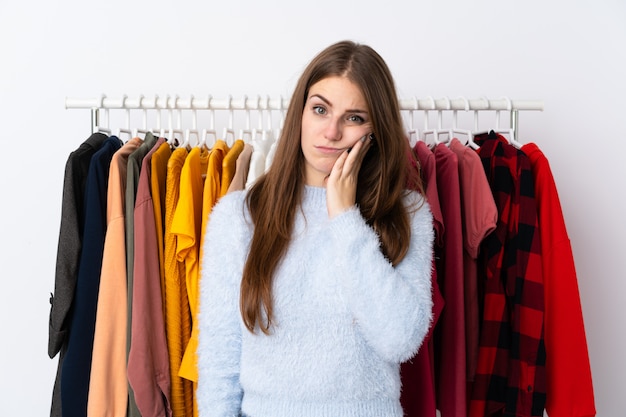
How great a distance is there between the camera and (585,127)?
2.60 m

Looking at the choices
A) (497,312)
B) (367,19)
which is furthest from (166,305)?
(367,19)

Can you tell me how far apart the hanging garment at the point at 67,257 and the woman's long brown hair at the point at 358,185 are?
2.01 feet

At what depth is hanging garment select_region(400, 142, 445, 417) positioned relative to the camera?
1656mm

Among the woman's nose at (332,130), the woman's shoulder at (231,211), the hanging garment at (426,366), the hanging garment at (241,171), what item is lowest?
the hanging garment at (426,366)

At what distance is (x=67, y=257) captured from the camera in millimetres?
1729

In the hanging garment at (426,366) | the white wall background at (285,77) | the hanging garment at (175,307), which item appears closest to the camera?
the hanging garment at (426,366)

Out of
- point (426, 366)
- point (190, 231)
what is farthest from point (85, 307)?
point (426, 366)

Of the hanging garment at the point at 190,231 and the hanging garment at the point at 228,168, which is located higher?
the hanging garment at the point at 228,168

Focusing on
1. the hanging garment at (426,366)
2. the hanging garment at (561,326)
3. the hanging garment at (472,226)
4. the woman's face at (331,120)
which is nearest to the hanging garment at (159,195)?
the woman's face at (331,120)

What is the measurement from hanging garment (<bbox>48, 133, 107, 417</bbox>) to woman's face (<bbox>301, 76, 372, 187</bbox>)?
77 cm

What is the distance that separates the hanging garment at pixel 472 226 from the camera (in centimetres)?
175

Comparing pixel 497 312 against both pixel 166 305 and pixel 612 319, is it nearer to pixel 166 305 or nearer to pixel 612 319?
pixel 166 305

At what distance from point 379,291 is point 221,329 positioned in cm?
40

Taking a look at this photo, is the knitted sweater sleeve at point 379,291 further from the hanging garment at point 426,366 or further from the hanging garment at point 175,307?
the hanging garment at point 175,307
